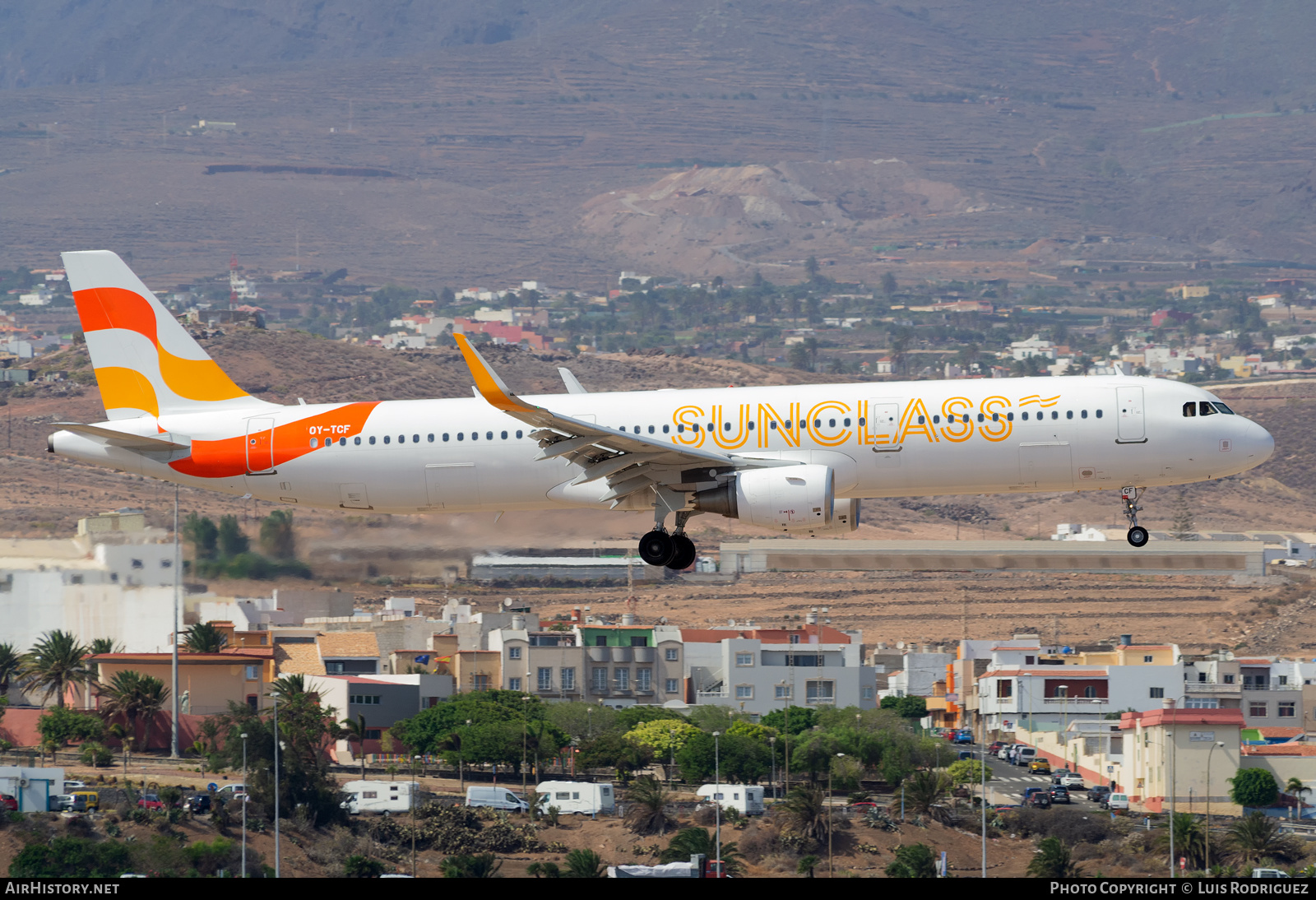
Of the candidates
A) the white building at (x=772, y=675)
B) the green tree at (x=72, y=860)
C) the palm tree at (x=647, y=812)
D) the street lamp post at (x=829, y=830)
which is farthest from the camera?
the white building at (x=772, y=675)

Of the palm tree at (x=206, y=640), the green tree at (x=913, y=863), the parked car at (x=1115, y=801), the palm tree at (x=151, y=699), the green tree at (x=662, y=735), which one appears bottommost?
the green tree at (x=913, y=863)

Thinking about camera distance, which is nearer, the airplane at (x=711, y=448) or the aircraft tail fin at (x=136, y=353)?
the airplane at (x=711, y=448)

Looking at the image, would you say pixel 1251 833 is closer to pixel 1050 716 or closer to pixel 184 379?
pixel 1050 716

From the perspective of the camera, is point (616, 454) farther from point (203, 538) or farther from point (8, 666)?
point (8, 666)

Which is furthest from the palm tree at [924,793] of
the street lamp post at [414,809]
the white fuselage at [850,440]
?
the white fuselage at [850,440]

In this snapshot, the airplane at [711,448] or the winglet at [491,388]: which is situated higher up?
the winglet at [491,388]

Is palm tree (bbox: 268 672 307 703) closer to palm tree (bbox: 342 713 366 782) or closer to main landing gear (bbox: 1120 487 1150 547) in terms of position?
palm tree (bbox: 342 713 366 782)

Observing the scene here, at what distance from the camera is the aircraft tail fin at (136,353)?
49906 mm

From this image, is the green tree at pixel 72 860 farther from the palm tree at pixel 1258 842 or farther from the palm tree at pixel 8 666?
the palm tree at pixel 1258 842

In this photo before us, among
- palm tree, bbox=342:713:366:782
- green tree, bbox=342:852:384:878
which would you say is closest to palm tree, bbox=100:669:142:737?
palm tree, bbox=342:713:366:782

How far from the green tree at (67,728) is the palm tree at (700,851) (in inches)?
1329

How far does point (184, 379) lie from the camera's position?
50.0 metres

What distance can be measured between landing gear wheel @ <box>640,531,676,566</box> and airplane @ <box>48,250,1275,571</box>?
0.04 metres

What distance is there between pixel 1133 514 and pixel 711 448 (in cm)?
1083
